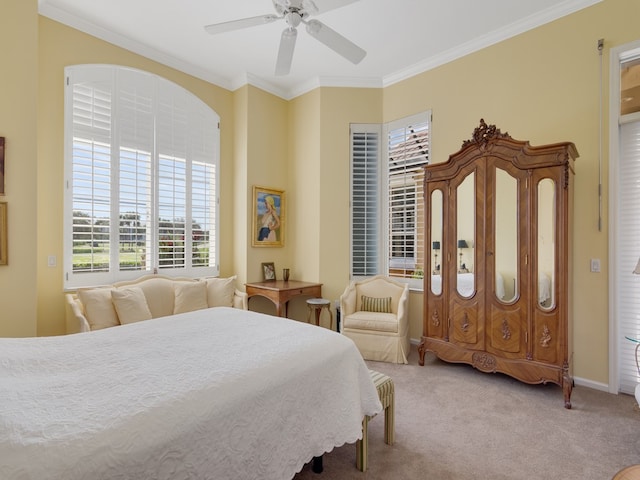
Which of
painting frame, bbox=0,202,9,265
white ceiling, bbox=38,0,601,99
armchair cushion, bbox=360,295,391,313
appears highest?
white ceiling, bbox=38,0,601,99

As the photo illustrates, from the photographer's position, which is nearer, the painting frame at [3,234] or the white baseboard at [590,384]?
the painting frame at [3,234]

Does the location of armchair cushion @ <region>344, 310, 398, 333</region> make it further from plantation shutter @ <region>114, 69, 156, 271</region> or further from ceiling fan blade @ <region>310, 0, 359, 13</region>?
ceiling fan blade @ <region>310, 0, 359, 13</region>

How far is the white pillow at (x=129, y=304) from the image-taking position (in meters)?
3.34

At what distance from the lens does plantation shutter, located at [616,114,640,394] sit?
3.02 meters

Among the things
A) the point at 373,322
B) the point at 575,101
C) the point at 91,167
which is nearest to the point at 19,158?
the point at 91,167

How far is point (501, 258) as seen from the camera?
3.24 metres

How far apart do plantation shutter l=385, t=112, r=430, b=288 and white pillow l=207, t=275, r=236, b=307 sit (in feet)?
6.78

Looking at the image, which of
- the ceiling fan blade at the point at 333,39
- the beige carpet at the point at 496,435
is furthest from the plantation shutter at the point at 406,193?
the ceiling fan blade at the point at 333,39

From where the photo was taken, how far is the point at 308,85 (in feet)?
16.1

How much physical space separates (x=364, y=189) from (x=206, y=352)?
3.48m

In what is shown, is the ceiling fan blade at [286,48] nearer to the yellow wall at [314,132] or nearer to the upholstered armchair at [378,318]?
the yellow wall at [314,132]

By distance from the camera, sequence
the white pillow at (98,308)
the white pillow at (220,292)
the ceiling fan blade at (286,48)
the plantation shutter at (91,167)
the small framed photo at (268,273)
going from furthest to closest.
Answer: the small framed photo at (268,273) < the white pillow at (220,292) < the plantation shutter at (91,167) < the white pillow at (98,308) < the ceiling fan blade at (286,48)

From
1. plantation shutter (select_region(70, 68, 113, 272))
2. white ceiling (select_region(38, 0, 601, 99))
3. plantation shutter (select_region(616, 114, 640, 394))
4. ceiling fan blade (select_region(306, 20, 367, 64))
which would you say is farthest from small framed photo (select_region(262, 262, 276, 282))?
plantation shutter (select_region(616, 114, 640, 394))

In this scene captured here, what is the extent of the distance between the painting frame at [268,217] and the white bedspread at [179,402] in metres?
2.71
